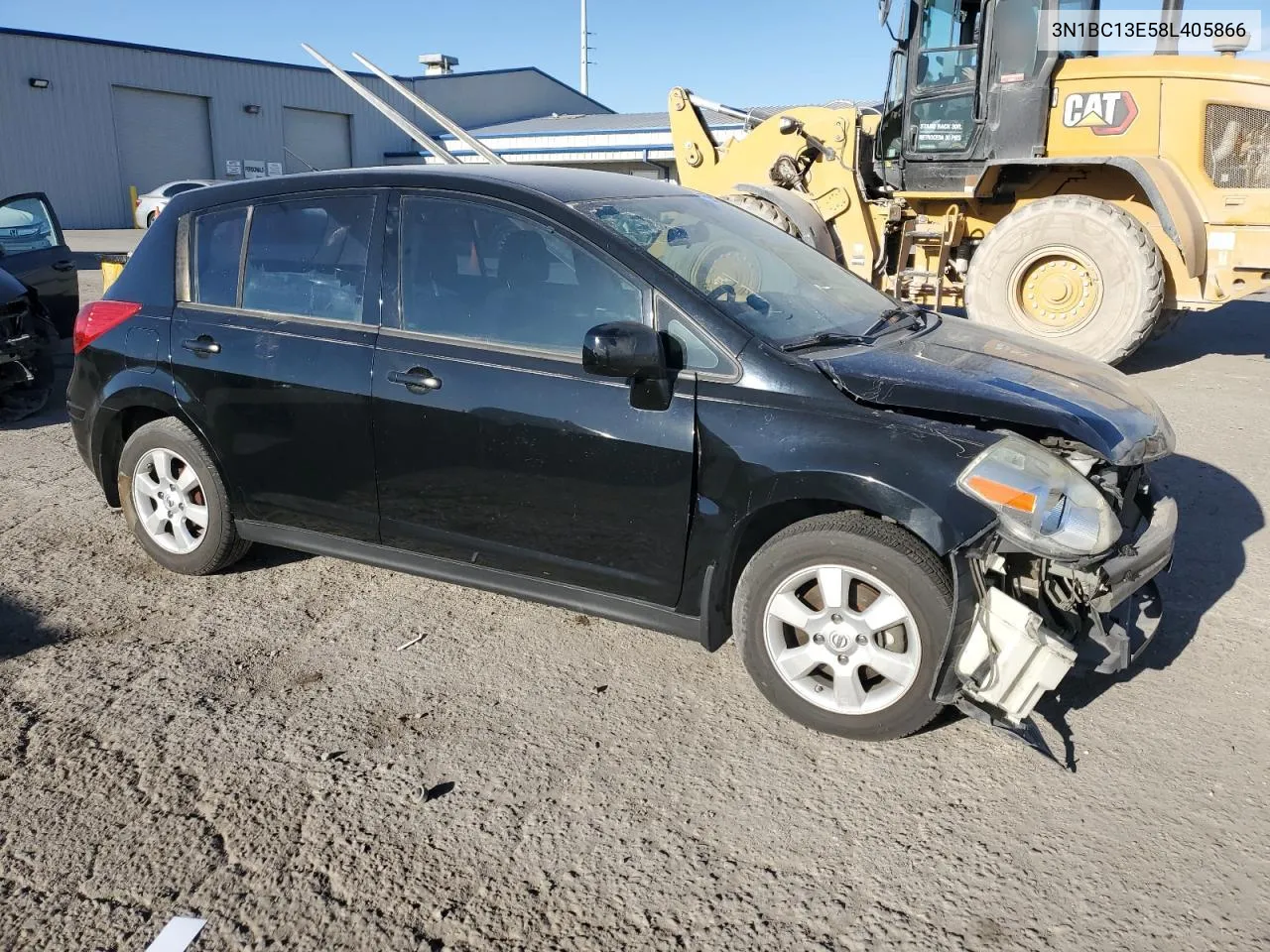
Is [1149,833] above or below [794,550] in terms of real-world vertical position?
below

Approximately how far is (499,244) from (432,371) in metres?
0.55

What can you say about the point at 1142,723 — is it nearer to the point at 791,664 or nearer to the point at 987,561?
the point at 987,561

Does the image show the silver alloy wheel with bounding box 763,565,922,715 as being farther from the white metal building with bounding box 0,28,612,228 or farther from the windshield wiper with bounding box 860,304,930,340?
the white metal building with bounding box 0,28,612,228

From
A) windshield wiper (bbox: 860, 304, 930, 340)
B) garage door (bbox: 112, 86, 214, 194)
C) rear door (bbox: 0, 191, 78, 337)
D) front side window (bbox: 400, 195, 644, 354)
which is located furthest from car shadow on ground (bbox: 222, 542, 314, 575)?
garage door (bbox: 112, 86, 214, 194)

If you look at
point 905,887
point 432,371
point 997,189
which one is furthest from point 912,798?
point 997,189

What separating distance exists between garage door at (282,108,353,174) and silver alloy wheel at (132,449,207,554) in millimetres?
35530

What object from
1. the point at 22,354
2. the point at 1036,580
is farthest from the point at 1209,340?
the point at 22,354

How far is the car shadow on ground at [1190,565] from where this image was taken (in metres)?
3.53

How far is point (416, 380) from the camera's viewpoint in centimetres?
378

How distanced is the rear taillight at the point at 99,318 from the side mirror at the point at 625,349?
2.47 m

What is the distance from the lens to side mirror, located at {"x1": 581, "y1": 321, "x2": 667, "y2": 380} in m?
3.25

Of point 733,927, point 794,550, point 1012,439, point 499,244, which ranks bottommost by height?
point 733,927

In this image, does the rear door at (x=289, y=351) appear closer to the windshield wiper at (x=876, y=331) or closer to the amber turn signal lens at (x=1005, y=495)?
the windshield wiper at (x=876, y=331)

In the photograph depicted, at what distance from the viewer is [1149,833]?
9.27ft
